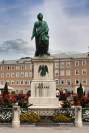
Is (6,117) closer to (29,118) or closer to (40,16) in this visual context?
(29,118)

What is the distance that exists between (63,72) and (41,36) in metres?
105

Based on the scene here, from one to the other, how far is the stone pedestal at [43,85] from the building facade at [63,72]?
323 feet

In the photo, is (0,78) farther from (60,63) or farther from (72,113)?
(72,113)

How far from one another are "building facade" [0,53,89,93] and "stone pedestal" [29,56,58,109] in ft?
323

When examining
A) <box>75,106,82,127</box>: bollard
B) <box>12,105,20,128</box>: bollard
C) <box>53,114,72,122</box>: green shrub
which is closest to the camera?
<box>12,105,20,128</box>: bollard

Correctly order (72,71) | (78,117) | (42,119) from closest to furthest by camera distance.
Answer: (78,117) < (42,119) < (72,71)

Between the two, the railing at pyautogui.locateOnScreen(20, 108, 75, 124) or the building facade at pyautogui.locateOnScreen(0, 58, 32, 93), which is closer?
the railing at pyautogui.locateOnScreen(20, 108, 75, 124)

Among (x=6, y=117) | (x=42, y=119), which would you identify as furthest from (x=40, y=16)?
(x=6, y=117)

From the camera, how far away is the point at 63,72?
5438 inches

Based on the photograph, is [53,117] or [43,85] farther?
[43,85]

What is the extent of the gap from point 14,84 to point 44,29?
118430 mm

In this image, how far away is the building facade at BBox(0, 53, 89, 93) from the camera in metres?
134

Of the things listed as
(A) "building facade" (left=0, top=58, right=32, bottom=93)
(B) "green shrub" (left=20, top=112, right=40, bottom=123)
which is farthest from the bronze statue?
(A) "building facade" (left=0, top=58, right=32, bottom=93)

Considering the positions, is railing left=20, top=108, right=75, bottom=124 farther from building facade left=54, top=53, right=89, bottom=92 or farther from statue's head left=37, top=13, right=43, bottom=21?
building facade left=54, top=53, right=89, bottom=92
